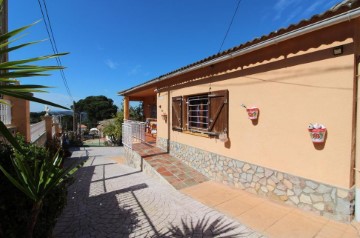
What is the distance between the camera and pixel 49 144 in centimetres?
1160

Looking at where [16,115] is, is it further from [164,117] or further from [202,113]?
[202,113]

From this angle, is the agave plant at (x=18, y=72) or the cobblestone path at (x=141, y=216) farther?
the cobblestone path at (x=141, y=216)

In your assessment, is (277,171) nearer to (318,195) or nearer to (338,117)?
(318,195)

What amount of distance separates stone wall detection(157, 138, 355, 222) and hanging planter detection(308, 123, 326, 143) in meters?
0.84

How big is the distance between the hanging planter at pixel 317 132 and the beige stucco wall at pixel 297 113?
0.28 ft

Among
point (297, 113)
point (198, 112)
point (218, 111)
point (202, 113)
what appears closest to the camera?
point (297, 113)

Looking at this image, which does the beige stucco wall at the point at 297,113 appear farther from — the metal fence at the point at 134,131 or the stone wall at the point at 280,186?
the metal fence at the point at 134,131

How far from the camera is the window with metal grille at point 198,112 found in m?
7.19

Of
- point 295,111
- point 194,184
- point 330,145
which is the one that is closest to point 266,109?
point 295,111

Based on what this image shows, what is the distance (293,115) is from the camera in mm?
4219

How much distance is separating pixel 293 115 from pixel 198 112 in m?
3.81

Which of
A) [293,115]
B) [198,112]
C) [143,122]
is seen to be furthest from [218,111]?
[143,122]

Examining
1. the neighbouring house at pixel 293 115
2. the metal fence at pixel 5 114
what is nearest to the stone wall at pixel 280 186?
the neighbouring house at pixel 293 115

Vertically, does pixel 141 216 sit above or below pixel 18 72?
below
